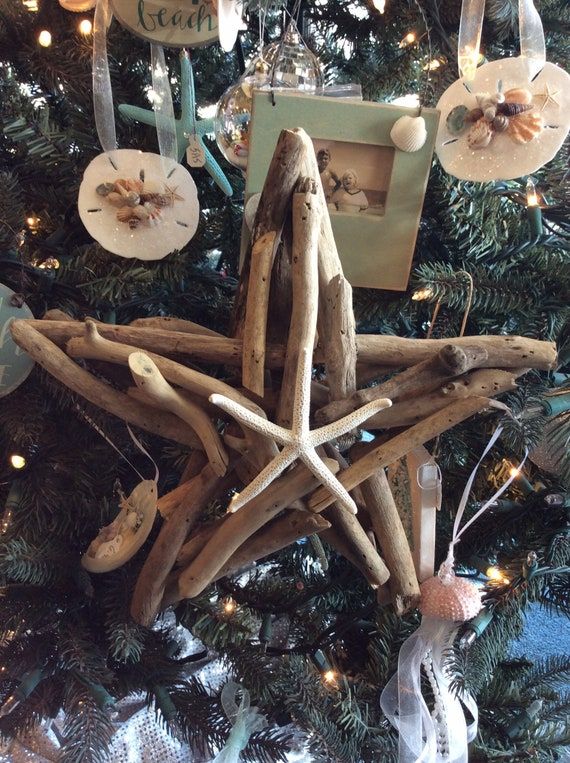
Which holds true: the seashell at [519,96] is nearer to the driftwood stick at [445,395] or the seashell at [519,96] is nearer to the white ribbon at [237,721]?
the driftwood stick at [445,395]

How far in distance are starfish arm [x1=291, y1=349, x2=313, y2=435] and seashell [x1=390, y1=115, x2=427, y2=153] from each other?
20cm

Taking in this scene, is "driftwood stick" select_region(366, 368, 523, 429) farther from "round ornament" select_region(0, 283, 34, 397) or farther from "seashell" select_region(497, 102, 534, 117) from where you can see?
"round ornament" select_region(0, 283, 34, 397)

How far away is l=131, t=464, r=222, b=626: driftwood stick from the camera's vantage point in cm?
45

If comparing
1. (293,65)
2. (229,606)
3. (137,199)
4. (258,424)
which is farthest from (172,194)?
(229,606)

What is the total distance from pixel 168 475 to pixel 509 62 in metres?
0.46

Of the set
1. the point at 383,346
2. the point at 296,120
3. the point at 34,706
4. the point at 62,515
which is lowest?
the point at 34,706

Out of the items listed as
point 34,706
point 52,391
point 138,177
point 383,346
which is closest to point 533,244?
point 383,346

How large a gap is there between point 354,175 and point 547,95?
0.51 feet

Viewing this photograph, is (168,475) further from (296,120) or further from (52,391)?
(296,120)

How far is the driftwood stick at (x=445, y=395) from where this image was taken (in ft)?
1.39

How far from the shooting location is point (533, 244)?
0.54 metres

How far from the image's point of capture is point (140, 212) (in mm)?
518

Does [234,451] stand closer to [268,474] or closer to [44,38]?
[268,474]

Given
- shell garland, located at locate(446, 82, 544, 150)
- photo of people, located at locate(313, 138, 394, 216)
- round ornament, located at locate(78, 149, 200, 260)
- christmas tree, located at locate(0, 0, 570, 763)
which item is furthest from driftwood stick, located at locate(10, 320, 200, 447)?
shell garland, located at locate(446, 82, 544, 150)
